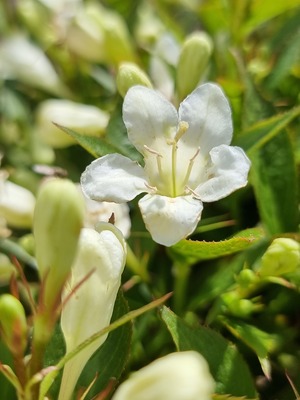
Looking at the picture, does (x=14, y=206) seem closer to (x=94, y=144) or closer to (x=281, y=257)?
(x=94, y=144)

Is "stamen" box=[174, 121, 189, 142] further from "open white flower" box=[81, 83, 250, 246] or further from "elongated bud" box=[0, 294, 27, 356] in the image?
"elongated bud" box=[0, 294, 27, 356]

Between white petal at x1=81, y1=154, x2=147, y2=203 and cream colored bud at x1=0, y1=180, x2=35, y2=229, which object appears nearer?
white petal at x1=81, y1=154, x2=147, y2=203

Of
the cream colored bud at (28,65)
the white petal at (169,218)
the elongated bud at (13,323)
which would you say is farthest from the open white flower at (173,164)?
the cream colored bud at (28,65)

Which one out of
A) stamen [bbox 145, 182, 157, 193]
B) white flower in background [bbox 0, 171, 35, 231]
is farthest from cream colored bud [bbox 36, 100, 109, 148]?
stamen [bbox 145, 182, 157, 193]

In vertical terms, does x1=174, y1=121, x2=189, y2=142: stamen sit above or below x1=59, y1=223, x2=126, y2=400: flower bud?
above

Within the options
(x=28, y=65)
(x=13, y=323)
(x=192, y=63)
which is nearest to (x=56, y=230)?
(x=13, y=323)
